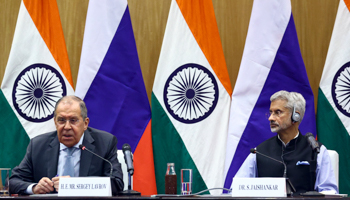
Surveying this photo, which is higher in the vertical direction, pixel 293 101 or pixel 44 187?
pixel 293 101

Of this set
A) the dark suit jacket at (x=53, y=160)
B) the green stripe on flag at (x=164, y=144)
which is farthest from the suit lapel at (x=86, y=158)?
the green stripe on flag at (x=164, y=144)

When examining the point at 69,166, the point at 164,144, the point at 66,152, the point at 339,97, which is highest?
the point at 339,97

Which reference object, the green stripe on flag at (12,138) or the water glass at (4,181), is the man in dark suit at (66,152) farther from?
the green stripe on flag at (12,138)

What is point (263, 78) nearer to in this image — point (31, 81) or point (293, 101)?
point (293, 101)

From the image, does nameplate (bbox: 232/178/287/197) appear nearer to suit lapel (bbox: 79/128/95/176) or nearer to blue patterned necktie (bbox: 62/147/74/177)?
suit lapel (bbox: 79/128/95/176)

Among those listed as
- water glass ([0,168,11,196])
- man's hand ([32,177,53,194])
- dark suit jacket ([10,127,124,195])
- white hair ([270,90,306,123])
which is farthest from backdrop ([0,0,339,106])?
water glass ([0,168,11,196])

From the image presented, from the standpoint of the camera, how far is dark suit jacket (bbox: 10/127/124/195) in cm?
324

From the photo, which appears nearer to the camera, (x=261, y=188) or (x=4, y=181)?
(x=261, y=188)

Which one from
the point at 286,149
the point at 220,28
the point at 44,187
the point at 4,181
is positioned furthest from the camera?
the point at 220,28

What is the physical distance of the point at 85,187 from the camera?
2463mm

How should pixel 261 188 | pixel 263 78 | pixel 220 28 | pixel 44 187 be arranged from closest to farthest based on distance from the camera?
pixel 261 188, pixel 44 187, pixel 263 78, pixel 220 28

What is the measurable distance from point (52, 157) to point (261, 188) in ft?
5.43

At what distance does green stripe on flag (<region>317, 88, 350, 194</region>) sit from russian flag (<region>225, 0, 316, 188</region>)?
0.21 meters

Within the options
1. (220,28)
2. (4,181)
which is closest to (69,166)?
(4,181)
